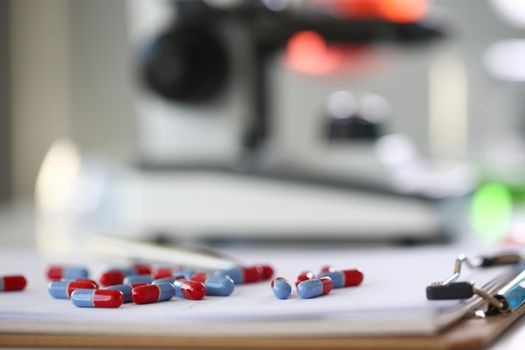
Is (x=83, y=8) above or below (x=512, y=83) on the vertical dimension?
above

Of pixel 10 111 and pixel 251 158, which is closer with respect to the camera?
pixel 251 158

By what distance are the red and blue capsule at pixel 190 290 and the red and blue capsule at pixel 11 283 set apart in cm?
12

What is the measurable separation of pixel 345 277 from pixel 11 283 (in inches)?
7.9

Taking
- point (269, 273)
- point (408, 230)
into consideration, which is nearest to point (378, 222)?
point (408, 230)

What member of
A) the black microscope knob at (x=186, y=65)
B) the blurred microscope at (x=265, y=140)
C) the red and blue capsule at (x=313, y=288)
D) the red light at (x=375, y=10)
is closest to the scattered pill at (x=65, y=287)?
the red and blue capsule at (x=313, y=288)

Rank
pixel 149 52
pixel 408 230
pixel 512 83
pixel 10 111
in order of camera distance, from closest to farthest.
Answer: pixel 408 230, pixel 149 52, pixel 10 111, pixel 512 83

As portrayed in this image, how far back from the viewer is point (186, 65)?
110 cm

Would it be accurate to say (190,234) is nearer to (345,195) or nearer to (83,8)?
(345,195)

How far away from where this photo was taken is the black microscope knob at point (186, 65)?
109 cm

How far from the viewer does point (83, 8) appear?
3.36m

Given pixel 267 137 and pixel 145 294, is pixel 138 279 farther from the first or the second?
pixel 267 137

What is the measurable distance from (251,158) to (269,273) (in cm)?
61

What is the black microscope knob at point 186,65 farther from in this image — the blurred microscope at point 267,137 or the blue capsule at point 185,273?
the blue capsule at point 185,273

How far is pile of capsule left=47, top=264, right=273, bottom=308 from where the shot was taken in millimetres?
411
